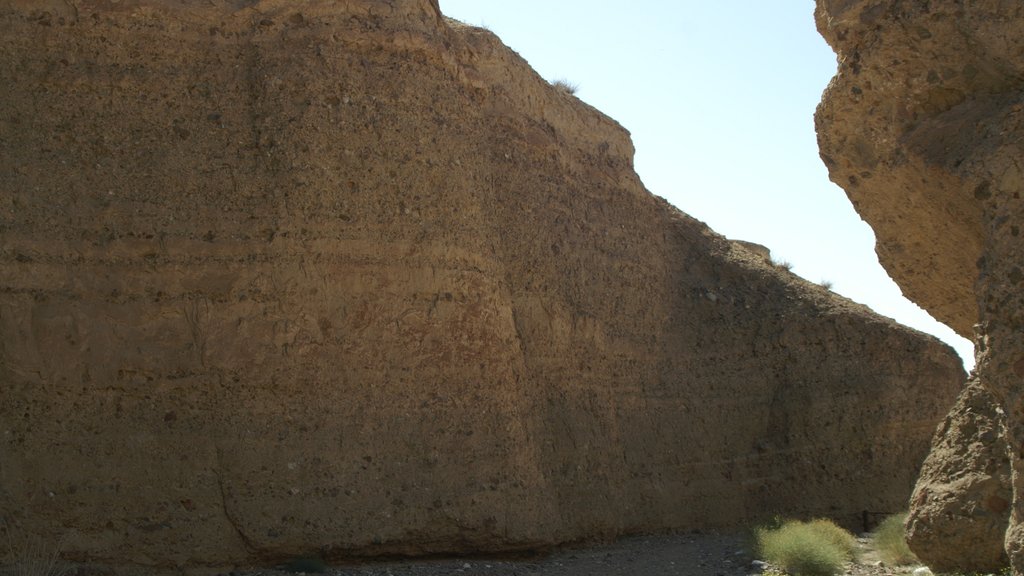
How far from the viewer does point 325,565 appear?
10.1 m

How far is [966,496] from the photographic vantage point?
7668 mm

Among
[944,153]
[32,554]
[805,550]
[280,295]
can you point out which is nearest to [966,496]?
[944,153]

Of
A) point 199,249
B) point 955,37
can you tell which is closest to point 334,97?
point 199,249

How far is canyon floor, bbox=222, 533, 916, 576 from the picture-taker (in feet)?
34.7

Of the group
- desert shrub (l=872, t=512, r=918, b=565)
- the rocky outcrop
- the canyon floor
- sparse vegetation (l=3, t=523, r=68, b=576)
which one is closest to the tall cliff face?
sparse vegetation (l=3, t=523, r=68, b=576)

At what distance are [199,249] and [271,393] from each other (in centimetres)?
155

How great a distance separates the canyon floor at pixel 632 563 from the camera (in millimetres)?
10578

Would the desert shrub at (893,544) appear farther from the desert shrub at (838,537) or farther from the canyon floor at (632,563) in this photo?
the desert shrub at (838,537)

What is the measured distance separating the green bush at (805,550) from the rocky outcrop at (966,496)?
4266 millimetres

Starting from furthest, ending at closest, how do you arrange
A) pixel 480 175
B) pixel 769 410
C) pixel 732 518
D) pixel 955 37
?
pixel 769 410 → pixel 732 518 → pixel 480 175 → pixel 955 37

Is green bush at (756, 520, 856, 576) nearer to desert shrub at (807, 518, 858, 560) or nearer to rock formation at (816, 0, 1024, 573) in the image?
desert shrub at (807, 518, 858, 560)

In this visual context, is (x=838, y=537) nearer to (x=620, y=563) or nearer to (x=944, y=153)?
(x=620, y=563)

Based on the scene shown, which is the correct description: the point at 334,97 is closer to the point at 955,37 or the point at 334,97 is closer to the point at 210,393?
the point at 210,393

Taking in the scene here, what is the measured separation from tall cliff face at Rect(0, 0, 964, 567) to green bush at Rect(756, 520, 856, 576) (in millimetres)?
2110
